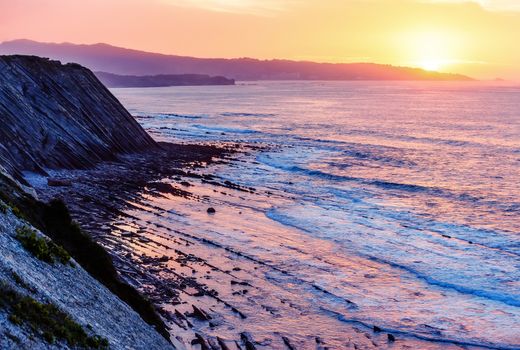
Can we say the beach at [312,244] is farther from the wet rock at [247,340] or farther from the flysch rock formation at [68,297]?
the flysch rock formation at [68,297]

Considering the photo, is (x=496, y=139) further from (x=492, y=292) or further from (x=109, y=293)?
(x=109, y=293)

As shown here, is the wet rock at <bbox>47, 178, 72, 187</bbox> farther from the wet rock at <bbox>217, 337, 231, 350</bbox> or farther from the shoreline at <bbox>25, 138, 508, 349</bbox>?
the wet rock at <bbox>217, 337, 231, 350</bbox>

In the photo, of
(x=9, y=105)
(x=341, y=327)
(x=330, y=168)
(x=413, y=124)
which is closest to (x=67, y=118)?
(x=9, y=105)

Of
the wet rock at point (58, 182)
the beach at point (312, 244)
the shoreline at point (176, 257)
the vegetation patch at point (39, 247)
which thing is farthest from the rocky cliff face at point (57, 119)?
the vegetation patch at point (39, 247)

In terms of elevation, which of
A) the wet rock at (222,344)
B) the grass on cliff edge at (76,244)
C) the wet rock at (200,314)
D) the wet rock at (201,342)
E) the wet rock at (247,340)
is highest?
the grass on cliff edge at (76,244)

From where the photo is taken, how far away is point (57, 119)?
46.3 meters

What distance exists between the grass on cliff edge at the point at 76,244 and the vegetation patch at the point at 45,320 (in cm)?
459

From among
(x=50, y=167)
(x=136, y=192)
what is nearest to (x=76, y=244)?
(x=136, y=192)

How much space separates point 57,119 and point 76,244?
29.5m

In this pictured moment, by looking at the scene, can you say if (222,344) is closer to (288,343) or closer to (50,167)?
(288,343)

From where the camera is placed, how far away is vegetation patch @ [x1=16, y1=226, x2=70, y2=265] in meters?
15.4

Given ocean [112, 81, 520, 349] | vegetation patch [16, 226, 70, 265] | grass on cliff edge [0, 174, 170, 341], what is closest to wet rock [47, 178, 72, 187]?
ocean [112, 81, 520, 349]

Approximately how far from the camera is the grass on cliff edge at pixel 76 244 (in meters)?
17.9

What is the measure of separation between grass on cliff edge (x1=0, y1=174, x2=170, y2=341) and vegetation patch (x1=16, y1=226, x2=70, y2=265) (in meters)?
1.57
